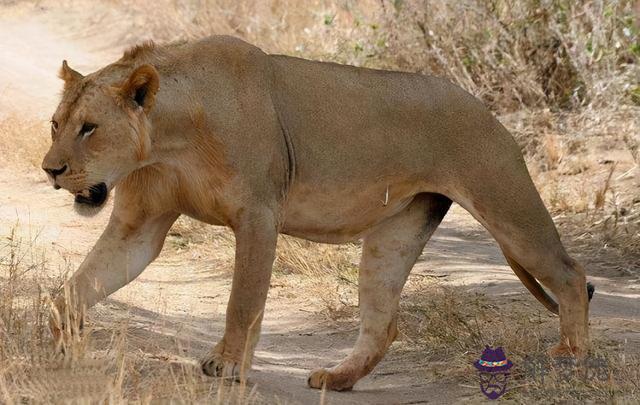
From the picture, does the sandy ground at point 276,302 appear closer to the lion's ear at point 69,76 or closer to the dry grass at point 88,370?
the dry grass at point 88,370

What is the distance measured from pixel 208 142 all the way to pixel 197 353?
143cm

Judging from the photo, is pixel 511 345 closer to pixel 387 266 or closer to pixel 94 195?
pixel 387 266

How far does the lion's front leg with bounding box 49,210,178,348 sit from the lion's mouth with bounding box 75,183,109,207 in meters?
0.44

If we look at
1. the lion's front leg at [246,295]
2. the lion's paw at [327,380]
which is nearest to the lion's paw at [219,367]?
the lion's front leg at [246,295]

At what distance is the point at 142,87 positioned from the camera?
5207 mm

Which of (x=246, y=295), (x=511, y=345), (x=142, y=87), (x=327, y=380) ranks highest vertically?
(x=142, y=87)

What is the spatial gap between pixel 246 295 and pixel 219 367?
34 cm

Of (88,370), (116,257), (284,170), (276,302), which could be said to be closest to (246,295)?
(284,170)

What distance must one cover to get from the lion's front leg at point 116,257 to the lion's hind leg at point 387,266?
1.21 metres

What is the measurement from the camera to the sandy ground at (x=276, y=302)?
20.9ft

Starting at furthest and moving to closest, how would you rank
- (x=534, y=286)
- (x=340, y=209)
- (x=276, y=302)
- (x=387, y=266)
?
1. (x=276, y=302)
2. (x=534, y=286)
3. (x=387, y=266)
4. (x=340, y=209)

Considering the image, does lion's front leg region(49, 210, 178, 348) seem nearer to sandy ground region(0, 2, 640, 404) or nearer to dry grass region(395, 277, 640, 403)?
sandy ground region(0, 2, 640, 404)

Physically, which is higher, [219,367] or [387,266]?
[387,266]

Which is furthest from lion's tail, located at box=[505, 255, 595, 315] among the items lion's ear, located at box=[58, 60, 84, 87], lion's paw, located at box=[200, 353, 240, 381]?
lion's ear, located at box=[58, 60, 84, 87]
